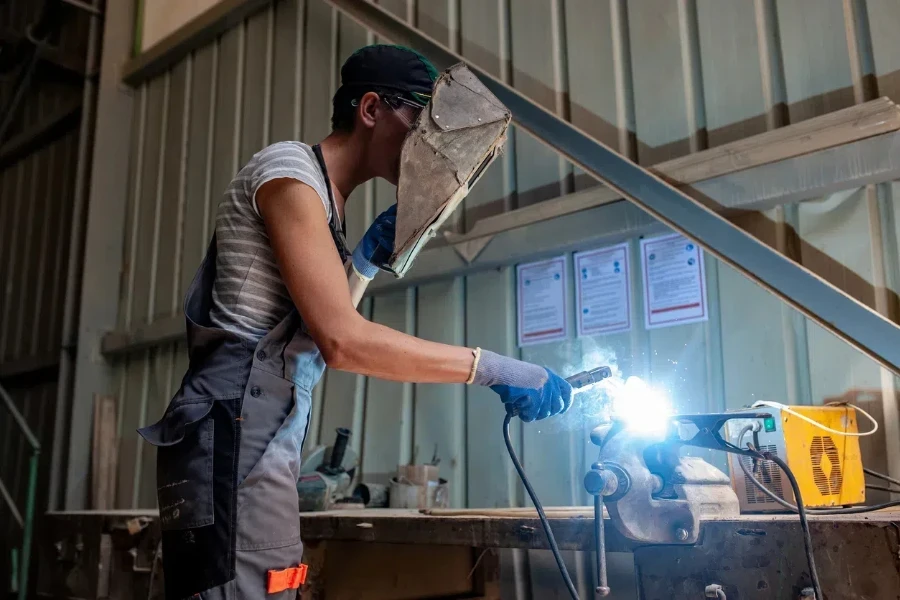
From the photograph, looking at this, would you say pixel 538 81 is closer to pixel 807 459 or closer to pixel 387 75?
pixel 387 75

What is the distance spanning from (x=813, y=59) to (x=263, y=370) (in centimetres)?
171

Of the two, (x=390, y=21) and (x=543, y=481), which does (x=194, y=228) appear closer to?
(x=390, y=21)

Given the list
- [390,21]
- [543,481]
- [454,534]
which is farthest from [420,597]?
[390,21]

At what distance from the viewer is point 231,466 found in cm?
113

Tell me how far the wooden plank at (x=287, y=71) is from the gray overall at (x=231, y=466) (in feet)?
8.13

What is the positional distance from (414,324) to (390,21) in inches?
46.5

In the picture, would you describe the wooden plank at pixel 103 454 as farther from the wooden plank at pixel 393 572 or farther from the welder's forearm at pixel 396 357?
the welder's forearm at pixel 396 357

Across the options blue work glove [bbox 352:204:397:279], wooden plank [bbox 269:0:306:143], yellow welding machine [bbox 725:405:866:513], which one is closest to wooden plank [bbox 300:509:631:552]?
yellow welding machine [bbox 725:405:866:513]

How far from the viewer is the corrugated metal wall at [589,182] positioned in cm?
192

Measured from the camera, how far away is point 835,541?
1.11 metres

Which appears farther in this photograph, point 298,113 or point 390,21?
point 298,113

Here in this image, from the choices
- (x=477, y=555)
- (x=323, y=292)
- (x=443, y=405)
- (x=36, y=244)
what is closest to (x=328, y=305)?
(x=323, y=292)

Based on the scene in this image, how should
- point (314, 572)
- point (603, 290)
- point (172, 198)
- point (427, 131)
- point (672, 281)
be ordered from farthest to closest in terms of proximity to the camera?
point (172, 198) → point (603, 290) → point (672, 281) → point (314, 572) → point (427, 131)

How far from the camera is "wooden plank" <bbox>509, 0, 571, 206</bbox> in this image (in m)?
2.55
